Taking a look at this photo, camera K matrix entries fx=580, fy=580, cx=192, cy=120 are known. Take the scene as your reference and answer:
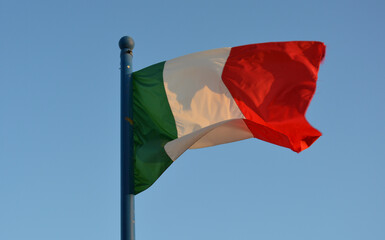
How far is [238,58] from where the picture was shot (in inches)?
389

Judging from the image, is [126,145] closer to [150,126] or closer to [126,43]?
[150,126]

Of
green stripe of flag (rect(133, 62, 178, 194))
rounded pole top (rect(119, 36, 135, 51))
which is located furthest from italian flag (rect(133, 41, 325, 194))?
rounded pole top (rect(119, 36, 135, 51))

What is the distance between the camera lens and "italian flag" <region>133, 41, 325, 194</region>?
9109mm

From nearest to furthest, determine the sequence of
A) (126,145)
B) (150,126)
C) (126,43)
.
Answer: (126,145), (150,126), (126,43)

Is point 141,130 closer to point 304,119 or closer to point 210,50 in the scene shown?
point 210,50

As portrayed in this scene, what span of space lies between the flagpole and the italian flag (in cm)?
19

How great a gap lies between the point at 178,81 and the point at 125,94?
3.13 feet

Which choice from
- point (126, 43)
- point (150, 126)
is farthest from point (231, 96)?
point (126, 43)

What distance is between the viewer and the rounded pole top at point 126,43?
9499 millimetres

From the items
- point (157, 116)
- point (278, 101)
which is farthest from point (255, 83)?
point (157, 116)

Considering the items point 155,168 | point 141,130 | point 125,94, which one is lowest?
point 155,168

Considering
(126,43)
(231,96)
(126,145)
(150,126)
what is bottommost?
(126,145)

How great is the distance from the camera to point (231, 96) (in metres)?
9.65

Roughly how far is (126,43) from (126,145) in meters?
1.79
